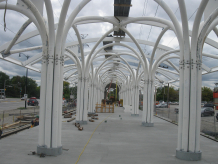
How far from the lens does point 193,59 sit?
25.6 feet

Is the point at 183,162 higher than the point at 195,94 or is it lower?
lower

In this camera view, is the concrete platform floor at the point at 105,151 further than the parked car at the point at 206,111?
No

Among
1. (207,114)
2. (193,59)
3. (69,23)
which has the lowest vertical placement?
(207,114)

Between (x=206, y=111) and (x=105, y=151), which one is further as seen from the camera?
(x=206, y=111)

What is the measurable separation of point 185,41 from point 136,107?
18.3 meters

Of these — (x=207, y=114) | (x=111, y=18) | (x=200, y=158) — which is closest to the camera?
(x=200, y=158)

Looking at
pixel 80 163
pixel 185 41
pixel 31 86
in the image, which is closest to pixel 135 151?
pixel 80 163

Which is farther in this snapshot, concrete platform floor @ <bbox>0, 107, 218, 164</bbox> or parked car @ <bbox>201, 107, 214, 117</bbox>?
parked car @ <bbox>201, 107, 214, 117</bbox>

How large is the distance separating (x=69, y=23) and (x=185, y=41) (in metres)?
4.52

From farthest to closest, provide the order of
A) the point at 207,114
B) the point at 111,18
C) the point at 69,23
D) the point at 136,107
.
Answer: the point at 207,114 → the point at 136,107 → the point at 111,18 → the point at 69,23

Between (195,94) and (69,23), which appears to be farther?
(69,23)

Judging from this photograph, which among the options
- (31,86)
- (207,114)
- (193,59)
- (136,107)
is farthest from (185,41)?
(31,86)

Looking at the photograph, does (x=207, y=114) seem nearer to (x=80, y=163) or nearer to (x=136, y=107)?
(x=136, y=107)

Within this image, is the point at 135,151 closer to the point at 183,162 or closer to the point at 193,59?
the point at 183,162
